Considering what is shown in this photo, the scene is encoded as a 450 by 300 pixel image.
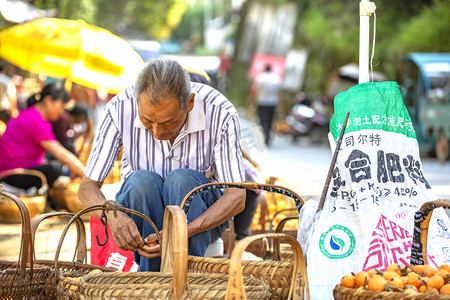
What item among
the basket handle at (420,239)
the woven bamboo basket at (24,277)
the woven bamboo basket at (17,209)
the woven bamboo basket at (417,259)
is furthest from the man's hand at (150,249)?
the woven bamboo basket at (17,209)

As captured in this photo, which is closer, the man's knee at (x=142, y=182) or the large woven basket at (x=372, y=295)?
the large woven basket at (x=372, y=295)

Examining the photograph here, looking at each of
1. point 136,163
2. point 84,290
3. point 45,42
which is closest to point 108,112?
point 136,163

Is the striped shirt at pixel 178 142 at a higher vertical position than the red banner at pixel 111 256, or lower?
higher

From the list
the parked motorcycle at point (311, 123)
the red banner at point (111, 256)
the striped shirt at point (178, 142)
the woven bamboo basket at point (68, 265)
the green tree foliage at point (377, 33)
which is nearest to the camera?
the woven bamboo basket at point (68, 265)

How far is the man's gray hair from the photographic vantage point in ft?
8.77

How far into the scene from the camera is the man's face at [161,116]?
268 cm

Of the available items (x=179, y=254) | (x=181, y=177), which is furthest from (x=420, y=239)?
(x=181, y=177)

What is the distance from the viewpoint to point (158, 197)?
2.90 m

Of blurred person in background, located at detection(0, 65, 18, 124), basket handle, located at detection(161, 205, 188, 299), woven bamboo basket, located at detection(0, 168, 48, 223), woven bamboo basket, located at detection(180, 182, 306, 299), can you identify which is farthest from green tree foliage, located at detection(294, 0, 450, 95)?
basket handle, located at detection(161, 205, 188, 299)

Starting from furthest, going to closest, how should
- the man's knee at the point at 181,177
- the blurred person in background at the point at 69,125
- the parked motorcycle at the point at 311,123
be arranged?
the parked motorcycle at the point at 311,123 < the blurred person in background at the point at 69,125 < the man's knee at the point at 181,177

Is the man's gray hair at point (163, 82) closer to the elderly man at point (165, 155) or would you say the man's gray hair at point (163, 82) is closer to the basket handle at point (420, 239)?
the elderly man at point (165, 155)

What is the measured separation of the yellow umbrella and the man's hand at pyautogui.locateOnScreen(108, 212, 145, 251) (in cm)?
442

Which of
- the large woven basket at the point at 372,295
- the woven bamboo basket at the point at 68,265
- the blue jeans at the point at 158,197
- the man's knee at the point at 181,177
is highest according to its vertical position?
the man's knee at the point at 181,177

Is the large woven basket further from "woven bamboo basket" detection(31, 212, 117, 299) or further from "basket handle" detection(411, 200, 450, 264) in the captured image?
"woven bamboo basket" detection(31, 212, 117, 299)
